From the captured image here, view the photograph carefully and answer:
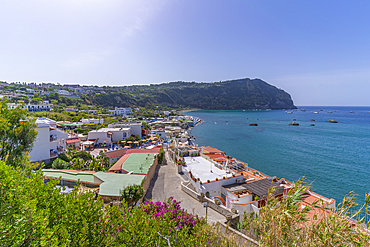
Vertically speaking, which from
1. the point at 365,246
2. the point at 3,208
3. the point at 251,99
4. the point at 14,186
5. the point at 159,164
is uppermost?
the point at 251,99

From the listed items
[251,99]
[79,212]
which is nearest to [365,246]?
[79,212]

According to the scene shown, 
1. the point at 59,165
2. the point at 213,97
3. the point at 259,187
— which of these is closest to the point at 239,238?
the point at 259,187

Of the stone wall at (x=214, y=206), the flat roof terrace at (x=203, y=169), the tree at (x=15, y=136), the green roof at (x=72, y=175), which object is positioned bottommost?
the stone wall at (x=214, y=206)

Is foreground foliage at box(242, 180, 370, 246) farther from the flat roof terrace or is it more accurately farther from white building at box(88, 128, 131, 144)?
white building at box(88, 128, 131, 144)

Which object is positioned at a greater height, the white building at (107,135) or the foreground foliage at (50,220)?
the foreground foliage at (50,220)

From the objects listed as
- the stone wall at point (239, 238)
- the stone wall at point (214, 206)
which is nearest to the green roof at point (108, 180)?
the stone wall at point (214, 206)

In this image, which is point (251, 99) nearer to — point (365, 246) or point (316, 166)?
point (316, 166)

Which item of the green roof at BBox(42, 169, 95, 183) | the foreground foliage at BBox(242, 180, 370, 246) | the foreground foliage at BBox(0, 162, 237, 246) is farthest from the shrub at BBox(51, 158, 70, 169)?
the foreground foliage at BBox(242, 180, 370, 246)

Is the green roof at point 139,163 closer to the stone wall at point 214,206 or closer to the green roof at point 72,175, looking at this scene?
the green roof at point 72,175
